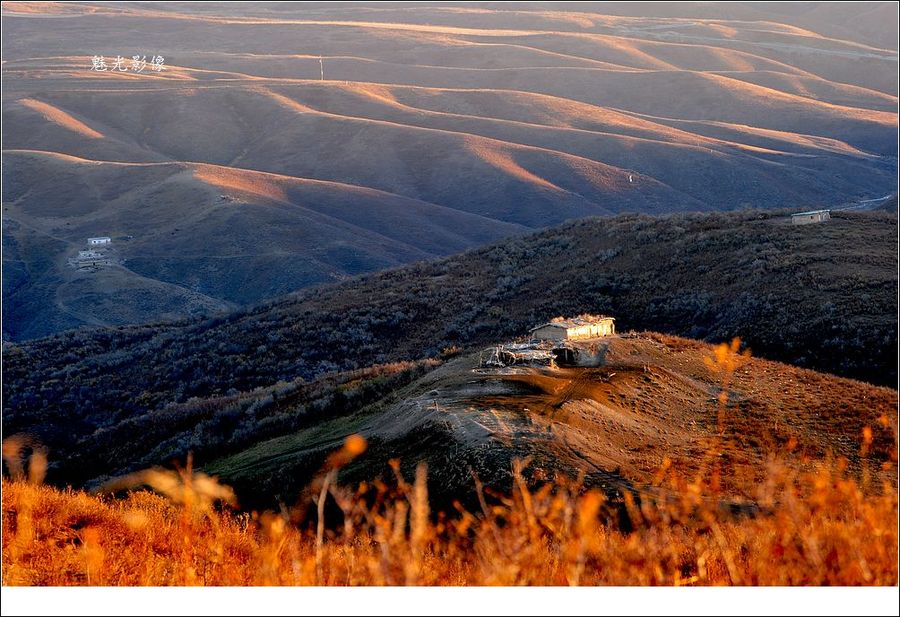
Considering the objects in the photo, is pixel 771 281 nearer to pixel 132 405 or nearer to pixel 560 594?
pixel 132 405

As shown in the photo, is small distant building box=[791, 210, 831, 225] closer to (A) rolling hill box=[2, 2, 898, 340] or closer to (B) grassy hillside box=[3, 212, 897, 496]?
(B) grassy hillside box=[3, 212, 897, 496]

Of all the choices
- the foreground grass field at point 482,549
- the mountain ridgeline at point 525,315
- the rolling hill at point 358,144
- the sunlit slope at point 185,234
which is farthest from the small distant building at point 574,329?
the sunlit slope at point 185,234

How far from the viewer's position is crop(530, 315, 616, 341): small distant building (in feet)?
70.4

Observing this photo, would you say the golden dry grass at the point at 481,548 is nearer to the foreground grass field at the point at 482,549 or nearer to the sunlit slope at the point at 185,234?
the foreground grass field at the point at 482,549

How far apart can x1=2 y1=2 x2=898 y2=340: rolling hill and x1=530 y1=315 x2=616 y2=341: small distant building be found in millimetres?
45221

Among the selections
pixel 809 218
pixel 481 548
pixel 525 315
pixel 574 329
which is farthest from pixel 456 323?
pixel 481 548

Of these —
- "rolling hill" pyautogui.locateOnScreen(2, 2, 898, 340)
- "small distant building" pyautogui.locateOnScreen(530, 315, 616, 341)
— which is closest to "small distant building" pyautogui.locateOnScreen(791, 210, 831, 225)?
"small distant building" pyautogui.locateOnScreen(530, 315, 616, 341)

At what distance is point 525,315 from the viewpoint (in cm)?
3666

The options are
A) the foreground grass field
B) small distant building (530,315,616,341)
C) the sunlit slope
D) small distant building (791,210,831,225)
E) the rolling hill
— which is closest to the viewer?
the foreground grass field

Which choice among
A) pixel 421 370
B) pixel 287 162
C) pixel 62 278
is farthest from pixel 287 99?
pixel 421 370

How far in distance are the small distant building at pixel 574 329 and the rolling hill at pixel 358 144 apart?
4522 centimetres

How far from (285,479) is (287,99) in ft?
411

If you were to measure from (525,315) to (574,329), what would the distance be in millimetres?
14971

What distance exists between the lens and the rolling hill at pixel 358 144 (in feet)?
250
